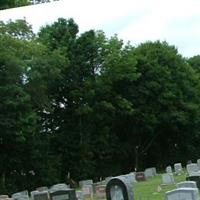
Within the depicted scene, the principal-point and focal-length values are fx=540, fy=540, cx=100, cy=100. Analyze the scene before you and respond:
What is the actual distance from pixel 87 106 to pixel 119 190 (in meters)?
20.8

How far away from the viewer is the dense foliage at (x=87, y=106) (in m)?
27.0

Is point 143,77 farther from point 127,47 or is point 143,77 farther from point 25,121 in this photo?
point 25,121

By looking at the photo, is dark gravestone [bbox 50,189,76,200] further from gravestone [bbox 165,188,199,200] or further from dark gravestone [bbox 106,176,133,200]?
gravestone [bbox 165,188,199,200]

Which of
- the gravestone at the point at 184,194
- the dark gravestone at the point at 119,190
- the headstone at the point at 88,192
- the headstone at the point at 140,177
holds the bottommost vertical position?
the gravestone at the point at 184,194

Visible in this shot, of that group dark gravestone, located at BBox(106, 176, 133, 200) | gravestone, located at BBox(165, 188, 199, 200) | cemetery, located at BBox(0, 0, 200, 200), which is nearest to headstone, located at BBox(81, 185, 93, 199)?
cemetery, located at BBox(0, 0, 200, 200)

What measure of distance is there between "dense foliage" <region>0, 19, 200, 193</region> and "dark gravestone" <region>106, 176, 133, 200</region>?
49.0 feet

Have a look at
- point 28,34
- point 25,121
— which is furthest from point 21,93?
point 28,34

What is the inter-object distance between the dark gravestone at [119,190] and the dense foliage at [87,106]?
14935mm

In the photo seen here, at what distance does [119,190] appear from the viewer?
1153cm

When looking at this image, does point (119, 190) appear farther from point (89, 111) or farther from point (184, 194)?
point (89, 111)

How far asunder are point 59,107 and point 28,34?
6.67 meters

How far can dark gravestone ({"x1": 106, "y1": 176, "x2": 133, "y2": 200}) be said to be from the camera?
11.2 meters

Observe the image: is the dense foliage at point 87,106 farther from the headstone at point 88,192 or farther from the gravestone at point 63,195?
the gravestone at point 63,195

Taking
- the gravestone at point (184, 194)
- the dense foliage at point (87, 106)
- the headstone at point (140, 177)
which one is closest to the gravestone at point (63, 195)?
the gravestone at point (184, 194)
